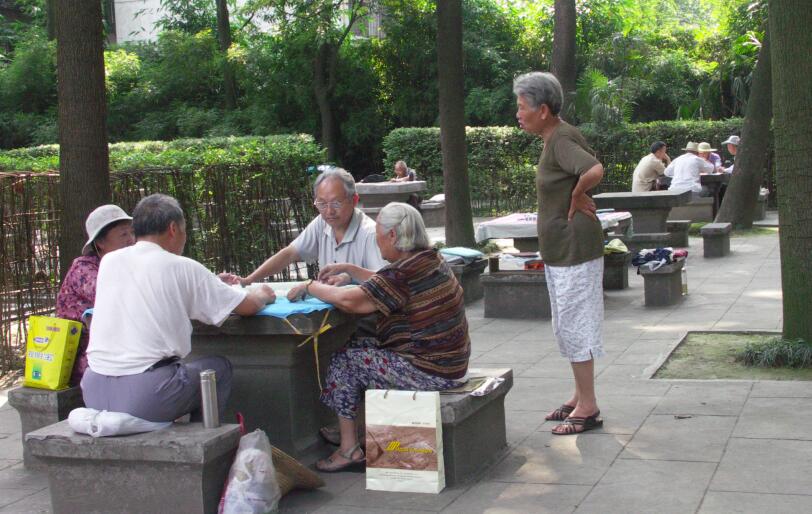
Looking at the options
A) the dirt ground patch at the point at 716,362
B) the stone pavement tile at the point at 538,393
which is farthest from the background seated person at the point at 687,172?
the stone pavement tile at the point at 538,393

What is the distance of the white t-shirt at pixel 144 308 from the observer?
15.3 ft

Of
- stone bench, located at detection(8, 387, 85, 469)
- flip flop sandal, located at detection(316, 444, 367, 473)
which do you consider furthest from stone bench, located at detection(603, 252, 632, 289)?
stone bench, located at detection(8, 387, 85, 469)

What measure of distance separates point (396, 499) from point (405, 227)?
4.32 feet

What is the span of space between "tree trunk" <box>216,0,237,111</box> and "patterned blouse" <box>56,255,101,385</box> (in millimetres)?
26332

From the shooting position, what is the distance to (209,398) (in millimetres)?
4605

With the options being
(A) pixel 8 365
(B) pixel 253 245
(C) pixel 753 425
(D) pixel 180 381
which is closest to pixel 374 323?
(D) pixel 180 381

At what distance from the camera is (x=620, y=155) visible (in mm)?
21891

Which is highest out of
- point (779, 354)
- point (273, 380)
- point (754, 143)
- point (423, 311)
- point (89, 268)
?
point (754, 143)

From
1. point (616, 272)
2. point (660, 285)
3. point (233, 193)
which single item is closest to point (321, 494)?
point (660, 285)

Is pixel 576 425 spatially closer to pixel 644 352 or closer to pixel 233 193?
pixel 644 352

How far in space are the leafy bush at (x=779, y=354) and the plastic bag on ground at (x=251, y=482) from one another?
398cm

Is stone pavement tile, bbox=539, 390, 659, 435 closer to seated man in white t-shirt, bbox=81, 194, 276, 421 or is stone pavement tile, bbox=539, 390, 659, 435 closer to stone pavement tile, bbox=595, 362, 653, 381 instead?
stone pavement tile, bbox=595, 362, 653, 381

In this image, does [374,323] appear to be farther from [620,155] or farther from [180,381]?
[620,155]

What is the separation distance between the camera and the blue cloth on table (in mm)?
5000
